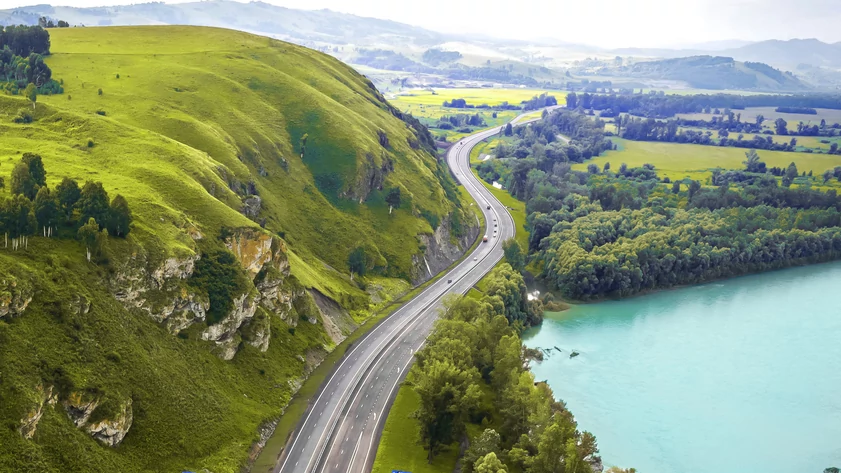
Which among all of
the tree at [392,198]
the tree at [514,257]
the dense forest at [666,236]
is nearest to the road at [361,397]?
the tree at [514,257]

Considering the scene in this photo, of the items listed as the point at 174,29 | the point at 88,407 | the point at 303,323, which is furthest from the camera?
the point at 174,29

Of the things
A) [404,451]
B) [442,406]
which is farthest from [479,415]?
[404,451]

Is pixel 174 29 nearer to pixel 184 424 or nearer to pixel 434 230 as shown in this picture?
pixel 434 230

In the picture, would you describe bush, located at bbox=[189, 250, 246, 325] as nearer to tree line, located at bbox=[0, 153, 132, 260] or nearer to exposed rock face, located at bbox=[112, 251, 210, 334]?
exposed rock face, located at bbox=[112, 251, 210, 334]

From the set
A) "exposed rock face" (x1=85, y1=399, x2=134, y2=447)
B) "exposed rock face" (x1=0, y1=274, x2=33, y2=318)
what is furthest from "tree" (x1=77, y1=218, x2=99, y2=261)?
"exposed rock face" (x1=85, y1=399, x2=134, y2=447)

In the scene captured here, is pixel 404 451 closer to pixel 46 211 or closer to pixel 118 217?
pixel 118 217

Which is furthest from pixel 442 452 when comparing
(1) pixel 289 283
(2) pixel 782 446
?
(2) pixel 782 446

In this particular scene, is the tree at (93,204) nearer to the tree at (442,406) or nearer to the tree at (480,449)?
the tree at (442,406)
